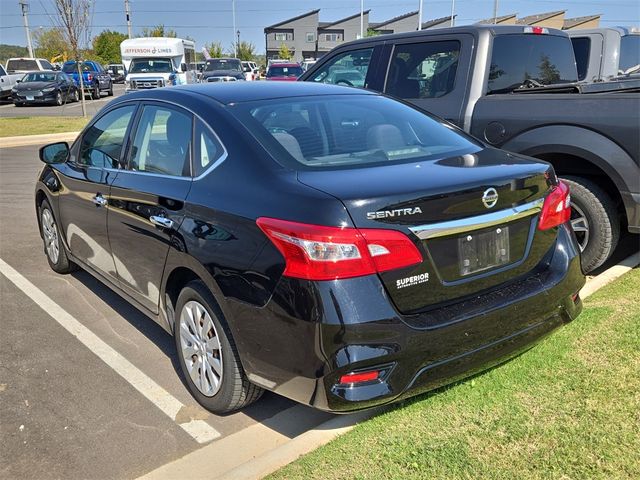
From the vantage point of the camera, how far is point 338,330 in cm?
235

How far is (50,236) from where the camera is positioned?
541 cm

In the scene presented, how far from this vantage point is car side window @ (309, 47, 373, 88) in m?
6.08

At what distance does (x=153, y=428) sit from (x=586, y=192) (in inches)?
142

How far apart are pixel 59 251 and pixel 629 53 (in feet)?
34.8

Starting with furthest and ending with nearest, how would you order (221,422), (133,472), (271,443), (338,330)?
(221,422)
(271,443)
(133,472)
(338,330)

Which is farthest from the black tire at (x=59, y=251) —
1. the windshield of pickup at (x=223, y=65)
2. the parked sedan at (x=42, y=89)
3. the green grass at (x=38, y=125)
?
the windshield of pickup at (x=223, y=65)

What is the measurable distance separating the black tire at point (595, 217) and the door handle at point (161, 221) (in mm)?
3204

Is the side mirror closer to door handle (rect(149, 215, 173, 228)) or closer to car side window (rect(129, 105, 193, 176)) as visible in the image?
car side window (rect(129, 105, 193, 176))

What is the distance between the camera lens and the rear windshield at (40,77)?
26.9m

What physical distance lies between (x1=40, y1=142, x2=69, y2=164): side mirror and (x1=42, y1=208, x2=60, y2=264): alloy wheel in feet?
1.97

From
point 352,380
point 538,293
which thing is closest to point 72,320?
point 352,380

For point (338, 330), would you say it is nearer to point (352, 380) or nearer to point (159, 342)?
point (352, 380)

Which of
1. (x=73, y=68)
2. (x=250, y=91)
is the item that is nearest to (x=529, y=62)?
(x=250, y=91)

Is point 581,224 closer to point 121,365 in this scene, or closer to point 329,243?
point 329,243
